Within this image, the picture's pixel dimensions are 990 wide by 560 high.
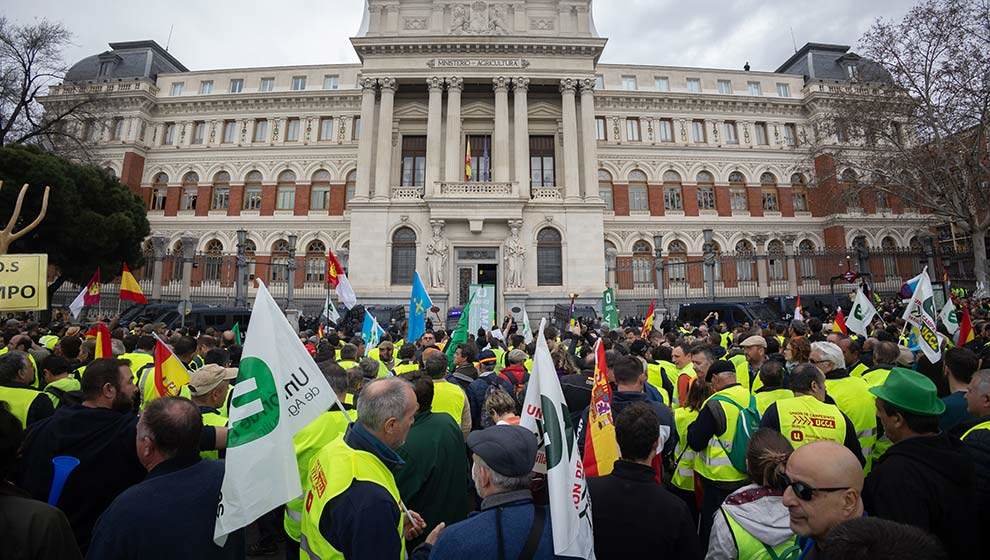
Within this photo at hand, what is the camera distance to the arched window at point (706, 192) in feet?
112

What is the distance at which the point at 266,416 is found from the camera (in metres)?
2.53

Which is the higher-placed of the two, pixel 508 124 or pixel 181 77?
pixel 181 77

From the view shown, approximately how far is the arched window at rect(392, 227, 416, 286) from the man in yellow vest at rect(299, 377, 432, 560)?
23.5 metres

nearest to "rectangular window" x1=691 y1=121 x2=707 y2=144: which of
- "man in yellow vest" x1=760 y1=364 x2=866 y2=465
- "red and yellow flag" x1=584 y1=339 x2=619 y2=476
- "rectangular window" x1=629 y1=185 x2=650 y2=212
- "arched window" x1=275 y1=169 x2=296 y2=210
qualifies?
"rectangular window" x1=629 y1=185 x2=650 y2=212

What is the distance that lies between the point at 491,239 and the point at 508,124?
22.9ft

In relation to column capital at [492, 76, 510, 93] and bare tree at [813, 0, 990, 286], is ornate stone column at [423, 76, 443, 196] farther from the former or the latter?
bare tree at [813, 0, 990, 286]

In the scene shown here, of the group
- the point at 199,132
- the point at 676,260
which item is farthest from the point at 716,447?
the point at 199,132

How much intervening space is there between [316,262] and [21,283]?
26.8m

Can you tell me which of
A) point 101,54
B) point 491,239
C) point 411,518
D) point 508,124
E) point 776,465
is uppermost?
point 101,54

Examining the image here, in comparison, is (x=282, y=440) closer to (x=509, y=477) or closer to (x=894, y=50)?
(x=509, y=477)

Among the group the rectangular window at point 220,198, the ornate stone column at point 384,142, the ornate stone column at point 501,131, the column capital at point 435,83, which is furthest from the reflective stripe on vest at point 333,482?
the rectangular window at point 220,198

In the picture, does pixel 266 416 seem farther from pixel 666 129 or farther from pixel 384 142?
pixel 666 129

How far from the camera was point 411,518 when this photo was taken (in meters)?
2.44

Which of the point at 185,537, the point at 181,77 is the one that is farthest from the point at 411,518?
the point at 181,77
